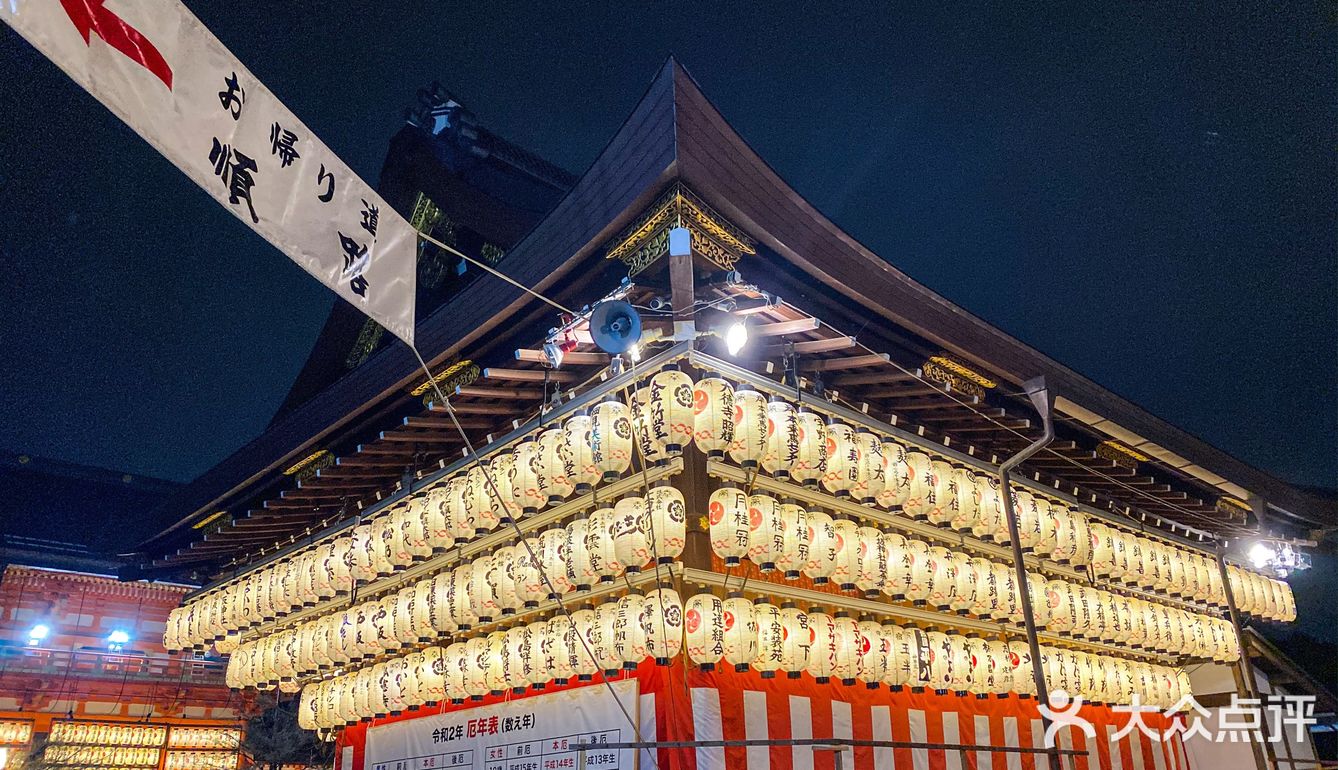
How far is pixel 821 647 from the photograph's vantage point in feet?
25.1

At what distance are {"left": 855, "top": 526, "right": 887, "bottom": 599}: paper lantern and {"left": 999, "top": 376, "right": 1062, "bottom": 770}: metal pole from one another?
1340 millimetres

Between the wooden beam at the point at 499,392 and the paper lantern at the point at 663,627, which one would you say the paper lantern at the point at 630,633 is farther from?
the wooden beam at the point at 499,392

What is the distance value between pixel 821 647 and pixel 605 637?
6.47 feet

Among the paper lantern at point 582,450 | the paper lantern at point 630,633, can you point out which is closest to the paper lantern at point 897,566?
the paper lantern at point 630,633

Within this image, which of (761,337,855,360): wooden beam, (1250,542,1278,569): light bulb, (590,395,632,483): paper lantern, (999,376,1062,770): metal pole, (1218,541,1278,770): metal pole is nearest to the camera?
(590,395,632,483): paper lantern

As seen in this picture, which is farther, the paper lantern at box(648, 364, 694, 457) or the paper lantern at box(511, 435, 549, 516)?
the paper lantern at box(511, 435, 549, 516)

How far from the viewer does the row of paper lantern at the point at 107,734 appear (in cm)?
1786

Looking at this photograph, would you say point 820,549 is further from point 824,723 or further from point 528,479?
point 528,479

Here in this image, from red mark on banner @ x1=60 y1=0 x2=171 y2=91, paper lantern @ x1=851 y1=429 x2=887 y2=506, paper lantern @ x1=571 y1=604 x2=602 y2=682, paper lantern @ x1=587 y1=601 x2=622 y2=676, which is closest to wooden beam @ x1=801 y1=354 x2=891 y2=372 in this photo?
paper lantern @ x1=851 y1=429 x2=887 y2=506

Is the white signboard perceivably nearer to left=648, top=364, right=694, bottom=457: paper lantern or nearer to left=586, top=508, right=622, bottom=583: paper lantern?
left=586, top=508, right=622, bottom=583: paper lantern

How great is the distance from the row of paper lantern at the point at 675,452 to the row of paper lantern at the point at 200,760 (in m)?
9.98

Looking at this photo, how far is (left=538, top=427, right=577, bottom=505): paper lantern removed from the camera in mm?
7605

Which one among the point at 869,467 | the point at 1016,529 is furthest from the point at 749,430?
the point at 1016,529

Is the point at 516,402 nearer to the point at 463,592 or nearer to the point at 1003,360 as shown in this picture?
the point at 463,592
